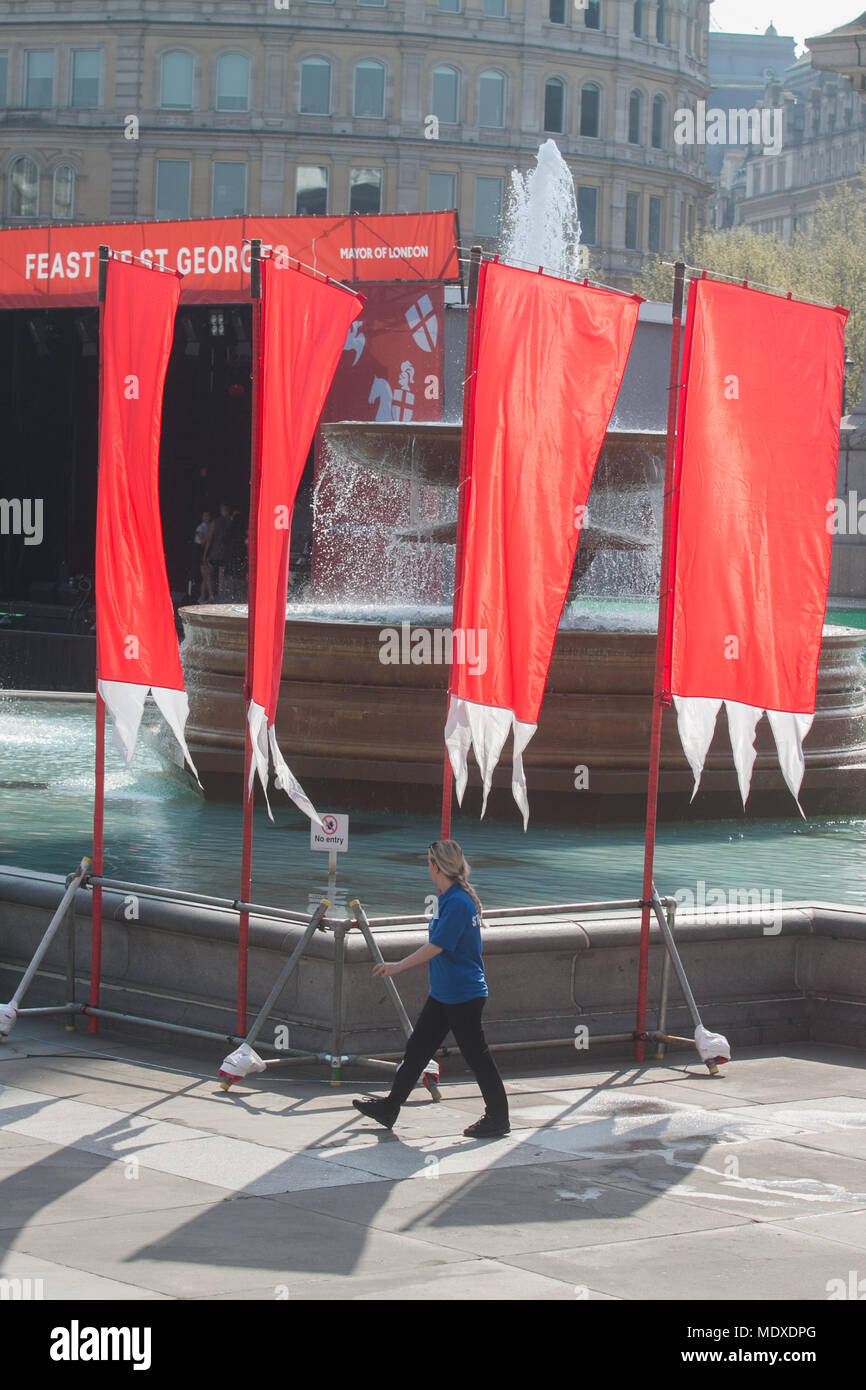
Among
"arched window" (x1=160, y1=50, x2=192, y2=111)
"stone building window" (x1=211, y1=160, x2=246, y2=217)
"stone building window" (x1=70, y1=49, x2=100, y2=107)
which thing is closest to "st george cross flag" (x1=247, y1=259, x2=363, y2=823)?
"stone building window" (x1=211, y1=160, x2=246, y2=217)

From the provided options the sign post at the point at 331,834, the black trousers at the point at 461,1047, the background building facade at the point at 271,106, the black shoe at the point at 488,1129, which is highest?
the background building facade at the point at 271,106

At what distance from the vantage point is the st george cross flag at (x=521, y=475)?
9.22 metres

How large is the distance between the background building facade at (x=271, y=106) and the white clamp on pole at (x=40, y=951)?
69.1 m

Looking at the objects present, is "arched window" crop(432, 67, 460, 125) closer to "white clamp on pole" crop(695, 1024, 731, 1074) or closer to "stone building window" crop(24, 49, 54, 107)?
"stone building window" crop(24, 49, 54, 107)

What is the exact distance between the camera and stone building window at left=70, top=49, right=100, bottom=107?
251 ft

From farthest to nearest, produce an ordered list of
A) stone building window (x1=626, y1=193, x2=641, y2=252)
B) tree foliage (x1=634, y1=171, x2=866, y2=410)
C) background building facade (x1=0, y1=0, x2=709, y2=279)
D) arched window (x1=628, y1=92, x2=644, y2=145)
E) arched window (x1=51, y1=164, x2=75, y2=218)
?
arched window (x1=628, y1=92, x2=644, y2=145)
stone building window (x1=626, y1=193, x2=641, y2=252)
arched window (x1=51, y1=164, x2=75, y2=218)
background building facade (x1=0, y1=0, x2=709, y2=279)
tree foliage (x1=634, y1=171, x2=866, y2=410)

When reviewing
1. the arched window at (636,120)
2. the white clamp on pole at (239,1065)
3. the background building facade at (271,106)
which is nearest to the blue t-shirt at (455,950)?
the white clamp on pole at (239,1065)

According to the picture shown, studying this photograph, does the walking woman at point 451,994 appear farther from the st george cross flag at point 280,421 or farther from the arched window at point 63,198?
the arched window at point 63,198

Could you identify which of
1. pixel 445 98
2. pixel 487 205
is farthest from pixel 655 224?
pixel 445 98

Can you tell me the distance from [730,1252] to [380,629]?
8408 millimetres

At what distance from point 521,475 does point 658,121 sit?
3105 inches

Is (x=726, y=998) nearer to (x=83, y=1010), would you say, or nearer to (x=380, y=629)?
(x=83, y=1010)

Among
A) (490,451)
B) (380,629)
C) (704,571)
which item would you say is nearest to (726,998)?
(704,571)

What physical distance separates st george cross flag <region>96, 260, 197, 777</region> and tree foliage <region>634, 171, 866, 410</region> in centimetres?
4536
